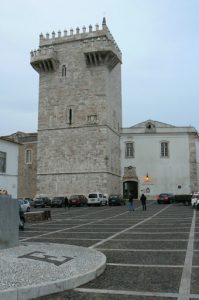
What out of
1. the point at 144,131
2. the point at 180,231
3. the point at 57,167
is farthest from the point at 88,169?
the point at 180,231

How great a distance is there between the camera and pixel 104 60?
45719 mm

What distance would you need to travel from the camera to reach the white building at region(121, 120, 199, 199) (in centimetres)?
4953

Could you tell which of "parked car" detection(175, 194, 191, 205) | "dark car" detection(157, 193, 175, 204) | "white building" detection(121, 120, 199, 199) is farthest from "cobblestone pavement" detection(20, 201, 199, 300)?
"white building" detection(121, 120, 199, 199)

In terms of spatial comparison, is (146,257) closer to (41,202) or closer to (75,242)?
(75,242)

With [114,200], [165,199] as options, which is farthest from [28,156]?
[165,199]

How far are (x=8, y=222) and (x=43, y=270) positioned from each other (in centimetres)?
265

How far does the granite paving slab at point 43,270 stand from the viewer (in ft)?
19.4

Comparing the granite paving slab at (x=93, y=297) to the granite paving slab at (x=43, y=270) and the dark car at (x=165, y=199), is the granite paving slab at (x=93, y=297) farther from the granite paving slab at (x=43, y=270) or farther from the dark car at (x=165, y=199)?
the dark car at (x=165, y=199)

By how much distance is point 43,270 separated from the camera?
6.94 meters

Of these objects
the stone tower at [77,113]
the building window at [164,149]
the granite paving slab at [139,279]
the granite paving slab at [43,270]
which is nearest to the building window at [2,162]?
the stone tower at [77,113]

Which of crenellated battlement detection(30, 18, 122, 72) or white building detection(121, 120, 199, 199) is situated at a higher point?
crenellated battlement detection(30, 18, 122, 72)

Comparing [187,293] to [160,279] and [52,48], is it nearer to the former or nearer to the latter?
[160,279]

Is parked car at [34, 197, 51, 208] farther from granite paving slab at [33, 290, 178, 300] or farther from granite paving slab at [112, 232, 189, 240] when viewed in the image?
granite paving slab at [33, 290, 178, 300]

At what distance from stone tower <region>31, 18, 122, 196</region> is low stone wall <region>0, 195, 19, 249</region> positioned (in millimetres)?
34445
